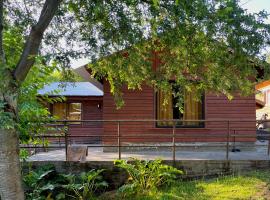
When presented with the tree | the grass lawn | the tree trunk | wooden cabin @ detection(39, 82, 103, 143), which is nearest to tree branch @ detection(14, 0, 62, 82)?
the tree

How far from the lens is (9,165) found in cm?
560

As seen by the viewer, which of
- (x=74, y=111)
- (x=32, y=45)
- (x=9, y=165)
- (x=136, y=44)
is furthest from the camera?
(x=74, y=111)

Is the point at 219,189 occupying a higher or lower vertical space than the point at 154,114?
lower

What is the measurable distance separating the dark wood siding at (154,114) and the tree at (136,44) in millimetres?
4605

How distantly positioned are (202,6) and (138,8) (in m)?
1.79

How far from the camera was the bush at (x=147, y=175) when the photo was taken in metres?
7.93

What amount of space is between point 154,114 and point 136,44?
614 centimetres

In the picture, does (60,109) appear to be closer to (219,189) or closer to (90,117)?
(90,117)

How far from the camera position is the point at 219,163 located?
891 centimetres

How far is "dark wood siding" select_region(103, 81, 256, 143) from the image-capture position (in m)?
12.4

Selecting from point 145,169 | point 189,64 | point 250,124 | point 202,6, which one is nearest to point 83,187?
point 145,169

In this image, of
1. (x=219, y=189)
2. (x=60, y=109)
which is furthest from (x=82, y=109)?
(x=219, y=189)

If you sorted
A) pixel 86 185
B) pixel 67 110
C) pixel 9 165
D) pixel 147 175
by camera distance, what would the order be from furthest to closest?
pixel 67 110, pixel 147 175, pixel 86 185, pixel 9 165

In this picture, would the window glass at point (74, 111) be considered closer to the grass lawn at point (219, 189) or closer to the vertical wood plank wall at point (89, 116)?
the vertical wood plank wall at point (89, 116)
